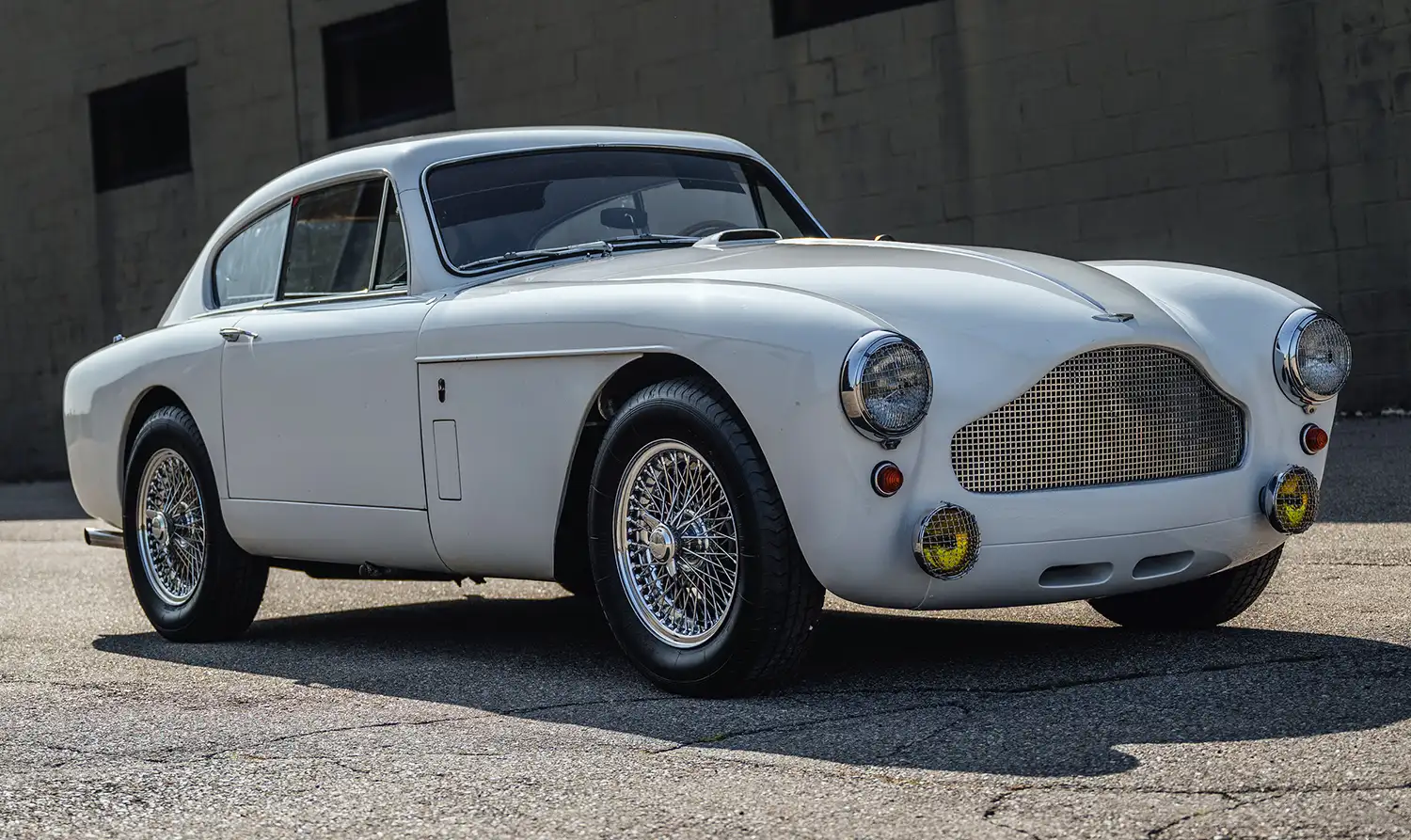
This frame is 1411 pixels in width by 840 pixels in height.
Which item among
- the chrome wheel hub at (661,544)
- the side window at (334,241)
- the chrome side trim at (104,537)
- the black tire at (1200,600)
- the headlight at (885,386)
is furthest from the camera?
the chrome side trim at (104,537)

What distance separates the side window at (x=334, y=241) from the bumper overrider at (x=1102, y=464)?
2267 mm

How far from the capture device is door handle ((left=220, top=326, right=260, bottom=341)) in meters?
5.89

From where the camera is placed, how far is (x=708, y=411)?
4234 millimetres

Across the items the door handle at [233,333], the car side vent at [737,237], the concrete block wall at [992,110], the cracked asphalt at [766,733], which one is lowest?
the cracked asphalt at [766,733]

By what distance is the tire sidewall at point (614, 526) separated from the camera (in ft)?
13.6

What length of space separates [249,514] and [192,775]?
85.2 inches

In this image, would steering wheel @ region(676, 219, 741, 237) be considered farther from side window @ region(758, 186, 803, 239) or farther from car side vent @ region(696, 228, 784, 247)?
side window @ region(758, 186, 803, 239)

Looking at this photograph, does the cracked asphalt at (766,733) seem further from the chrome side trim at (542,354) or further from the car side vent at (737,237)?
the car side vent at (737,237)

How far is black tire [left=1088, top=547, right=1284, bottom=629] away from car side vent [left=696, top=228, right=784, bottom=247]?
150 centimetres

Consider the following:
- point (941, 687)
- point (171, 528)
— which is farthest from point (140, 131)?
point (941, 687)

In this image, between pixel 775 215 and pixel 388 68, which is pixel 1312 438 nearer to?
pixel 775 215

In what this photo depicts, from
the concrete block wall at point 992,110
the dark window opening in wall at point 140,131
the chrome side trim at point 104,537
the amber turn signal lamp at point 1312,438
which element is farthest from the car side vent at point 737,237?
the dark window opening in wall at point 140,131

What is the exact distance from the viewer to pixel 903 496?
406 centimetres

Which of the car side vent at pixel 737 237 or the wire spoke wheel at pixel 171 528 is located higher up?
the car side vent at pixel 737 237
